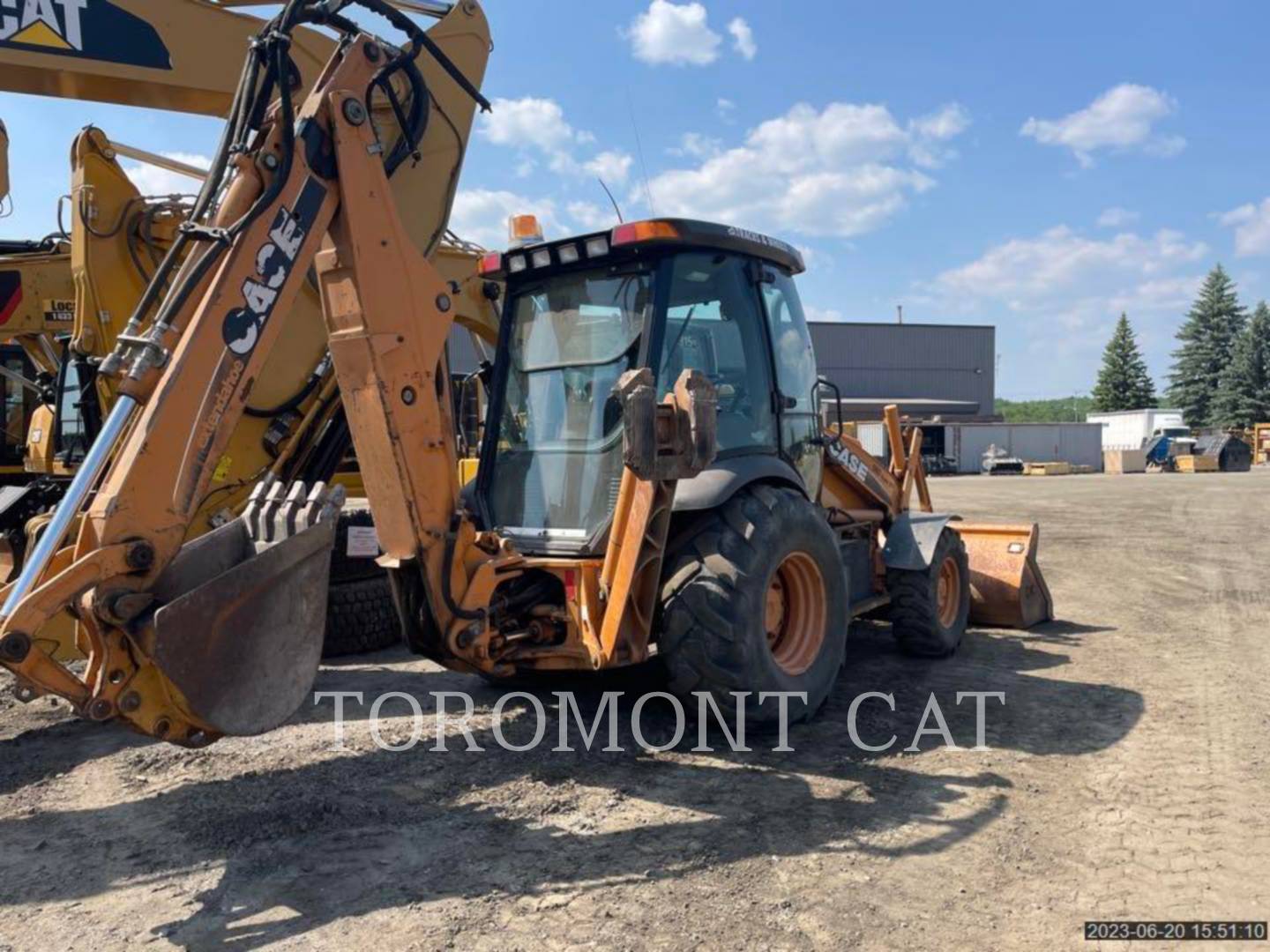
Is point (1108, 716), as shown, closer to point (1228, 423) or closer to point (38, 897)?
point (38, 897)

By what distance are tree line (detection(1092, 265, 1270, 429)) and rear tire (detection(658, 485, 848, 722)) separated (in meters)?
55.5

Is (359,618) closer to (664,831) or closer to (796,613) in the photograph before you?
(796,613)

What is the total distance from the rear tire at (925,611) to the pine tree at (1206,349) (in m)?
55.7

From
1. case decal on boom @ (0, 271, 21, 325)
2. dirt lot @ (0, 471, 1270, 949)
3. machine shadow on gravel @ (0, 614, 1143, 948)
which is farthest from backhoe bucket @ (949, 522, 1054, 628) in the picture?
case decal on boom @ (0, 271, 21, 325)

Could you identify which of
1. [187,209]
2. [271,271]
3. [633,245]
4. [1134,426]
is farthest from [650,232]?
[1134,426]

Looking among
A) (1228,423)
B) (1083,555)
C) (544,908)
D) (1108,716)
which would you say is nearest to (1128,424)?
(1228,423)

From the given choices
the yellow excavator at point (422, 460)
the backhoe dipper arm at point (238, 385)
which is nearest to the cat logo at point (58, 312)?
the yellow excavator at point (422, 460)

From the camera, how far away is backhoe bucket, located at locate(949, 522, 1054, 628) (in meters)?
7.28

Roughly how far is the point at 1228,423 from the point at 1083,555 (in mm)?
48076

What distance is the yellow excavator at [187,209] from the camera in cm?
548

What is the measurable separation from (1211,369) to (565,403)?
2386 inches

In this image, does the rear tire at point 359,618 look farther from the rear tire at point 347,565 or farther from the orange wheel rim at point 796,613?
the orange wheel rim at point 796,613

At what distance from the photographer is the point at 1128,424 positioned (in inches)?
1821

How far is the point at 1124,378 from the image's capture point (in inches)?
2280
